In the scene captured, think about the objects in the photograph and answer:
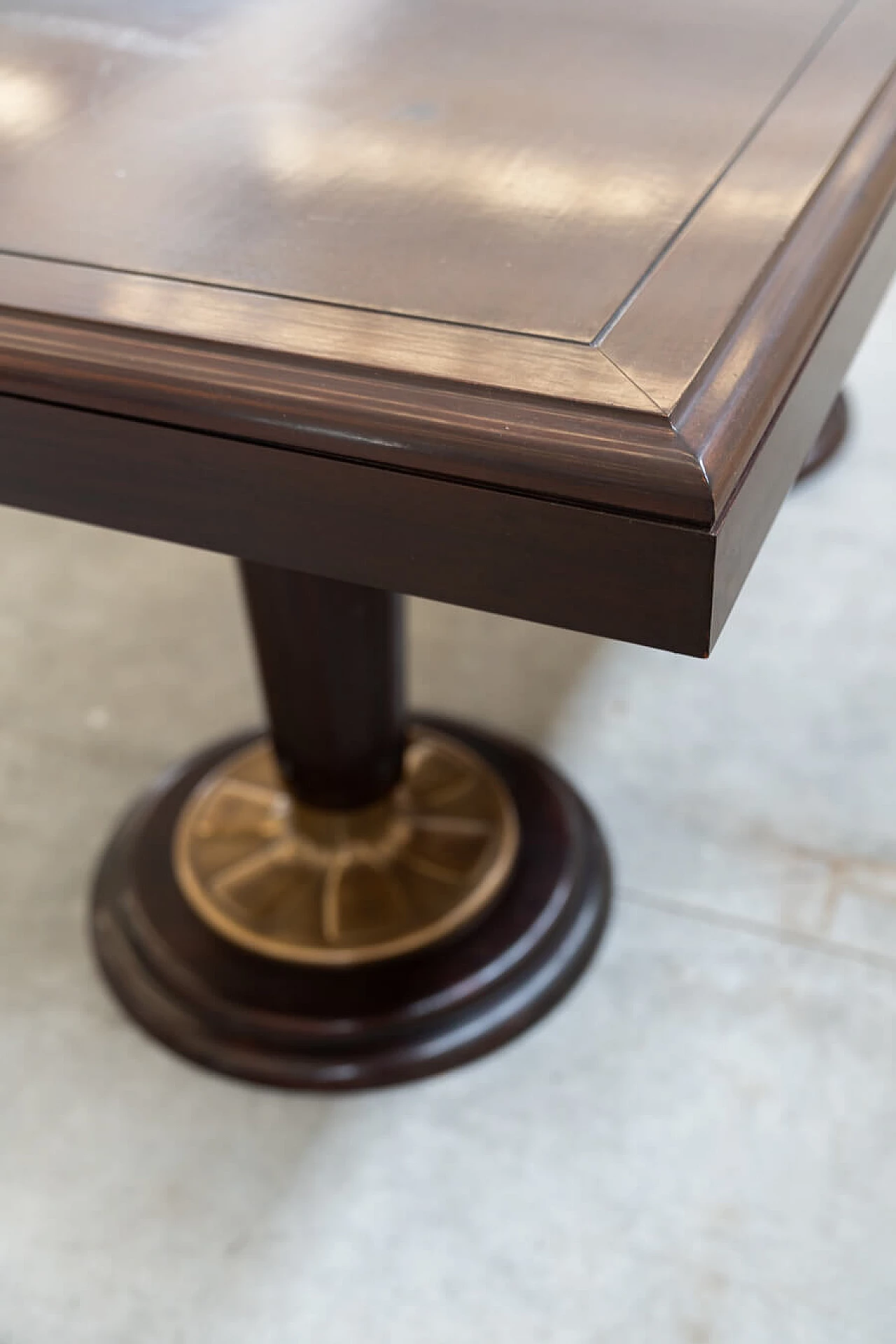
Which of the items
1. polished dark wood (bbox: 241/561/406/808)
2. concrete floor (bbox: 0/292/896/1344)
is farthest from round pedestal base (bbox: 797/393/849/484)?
polished dark wood (bbox: 241/561/406/808)

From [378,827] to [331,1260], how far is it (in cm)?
37

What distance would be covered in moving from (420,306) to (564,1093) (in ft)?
2.27

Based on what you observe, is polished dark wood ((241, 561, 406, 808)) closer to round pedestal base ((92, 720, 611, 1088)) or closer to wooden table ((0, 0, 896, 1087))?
wooden table ((0, 0, 896, 1087))

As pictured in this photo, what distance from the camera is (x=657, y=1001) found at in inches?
43.7

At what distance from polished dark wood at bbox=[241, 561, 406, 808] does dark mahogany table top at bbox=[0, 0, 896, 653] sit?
33cm

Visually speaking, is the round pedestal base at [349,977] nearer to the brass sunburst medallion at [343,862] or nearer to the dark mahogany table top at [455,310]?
the brass sunburst medallion at [343,862]

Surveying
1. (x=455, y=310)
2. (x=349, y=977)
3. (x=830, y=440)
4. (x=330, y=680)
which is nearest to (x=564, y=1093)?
(x=349, y=977)

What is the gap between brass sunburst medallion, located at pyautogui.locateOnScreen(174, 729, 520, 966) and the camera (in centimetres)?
112

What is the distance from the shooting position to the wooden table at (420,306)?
524 millimetres

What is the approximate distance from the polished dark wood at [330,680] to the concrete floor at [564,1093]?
26cm

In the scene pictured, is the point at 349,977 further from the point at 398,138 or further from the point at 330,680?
the point at 398,138

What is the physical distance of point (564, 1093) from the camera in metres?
1.04

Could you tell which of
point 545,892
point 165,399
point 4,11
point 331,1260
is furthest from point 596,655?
point 165,399

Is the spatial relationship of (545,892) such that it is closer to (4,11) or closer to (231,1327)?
(231,1327)
